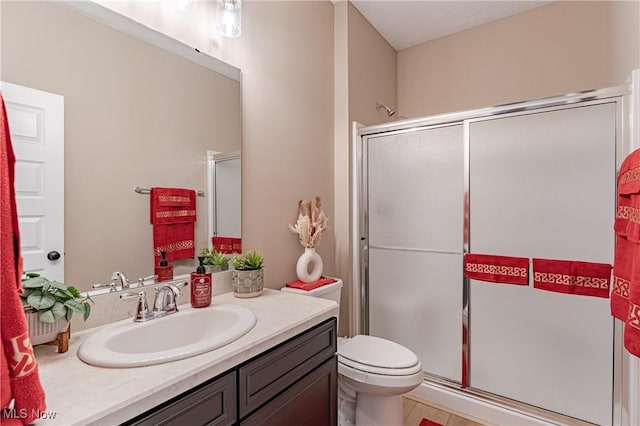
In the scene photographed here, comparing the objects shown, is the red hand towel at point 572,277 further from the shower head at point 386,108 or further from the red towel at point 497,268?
the shower head at point 386,108

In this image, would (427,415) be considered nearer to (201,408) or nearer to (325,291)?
(325,291)

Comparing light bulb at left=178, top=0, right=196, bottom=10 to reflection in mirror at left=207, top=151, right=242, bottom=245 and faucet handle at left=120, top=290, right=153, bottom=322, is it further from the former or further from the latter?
faucet handle at left=120, top=290, right=153, bottom=322

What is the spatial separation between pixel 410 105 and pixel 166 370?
2890 millimetres

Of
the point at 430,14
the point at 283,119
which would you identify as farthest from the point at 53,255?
the point at 430,14

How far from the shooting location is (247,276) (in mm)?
1476

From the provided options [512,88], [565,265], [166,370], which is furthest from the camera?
[512,88]

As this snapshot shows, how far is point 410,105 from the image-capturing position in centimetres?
304

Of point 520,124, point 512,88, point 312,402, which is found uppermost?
point 512,88

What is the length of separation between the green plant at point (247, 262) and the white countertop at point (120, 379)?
1.36ft

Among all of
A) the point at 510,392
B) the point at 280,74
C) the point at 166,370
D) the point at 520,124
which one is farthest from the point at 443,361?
the point at 280,74

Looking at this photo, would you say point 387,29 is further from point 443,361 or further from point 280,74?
point 443,361

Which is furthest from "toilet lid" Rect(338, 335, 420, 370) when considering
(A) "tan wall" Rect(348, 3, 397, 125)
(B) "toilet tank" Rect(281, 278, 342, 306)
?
(A) "tan wall" Rect(348, 3, 397, 125)

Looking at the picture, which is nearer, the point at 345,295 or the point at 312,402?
the point at 312,402

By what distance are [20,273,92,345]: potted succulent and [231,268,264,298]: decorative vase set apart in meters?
0.62
